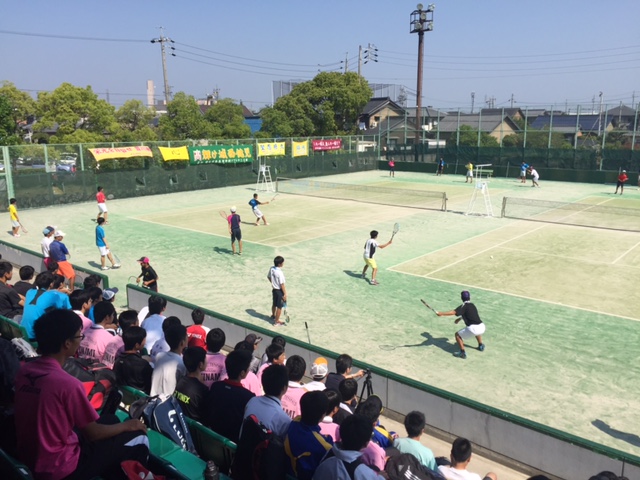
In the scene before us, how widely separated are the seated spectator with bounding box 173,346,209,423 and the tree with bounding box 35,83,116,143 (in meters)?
45.2

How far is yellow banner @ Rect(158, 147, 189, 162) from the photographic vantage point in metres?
37.8

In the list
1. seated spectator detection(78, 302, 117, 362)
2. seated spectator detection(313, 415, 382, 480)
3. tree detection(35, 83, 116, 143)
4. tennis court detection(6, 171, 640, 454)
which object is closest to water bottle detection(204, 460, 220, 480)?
seated spectator detection(313, 415, 382, 480)

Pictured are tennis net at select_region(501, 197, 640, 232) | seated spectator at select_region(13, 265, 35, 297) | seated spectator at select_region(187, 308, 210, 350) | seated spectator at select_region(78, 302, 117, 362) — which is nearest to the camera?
seated spectator at select_region(78, 302, 117, 362)

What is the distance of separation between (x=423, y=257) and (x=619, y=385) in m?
10.3

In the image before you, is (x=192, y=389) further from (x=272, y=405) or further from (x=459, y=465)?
(x=459, y=465)

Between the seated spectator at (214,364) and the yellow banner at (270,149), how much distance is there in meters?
37.4

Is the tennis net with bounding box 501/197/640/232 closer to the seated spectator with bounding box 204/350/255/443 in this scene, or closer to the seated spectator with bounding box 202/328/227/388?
the seated spectator with bounding box 202/328/227/388

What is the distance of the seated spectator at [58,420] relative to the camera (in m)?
3.94

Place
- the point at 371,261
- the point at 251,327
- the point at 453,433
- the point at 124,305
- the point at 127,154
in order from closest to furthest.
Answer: the point at 453,433, the point at 251,327, the point at 124,305, the point at 371,261, the point at 127,154

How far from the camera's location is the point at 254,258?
2023 centimetres

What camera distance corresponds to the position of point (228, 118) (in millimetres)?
64375

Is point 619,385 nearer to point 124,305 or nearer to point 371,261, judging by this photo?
point 371,261

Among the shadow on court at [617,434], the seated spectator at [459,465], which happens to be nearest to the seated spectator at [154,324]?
the seated spectator at [459,465]

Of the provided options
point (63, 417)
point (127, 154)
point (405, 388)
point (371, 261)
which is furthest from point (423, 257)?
point (127, 154)
